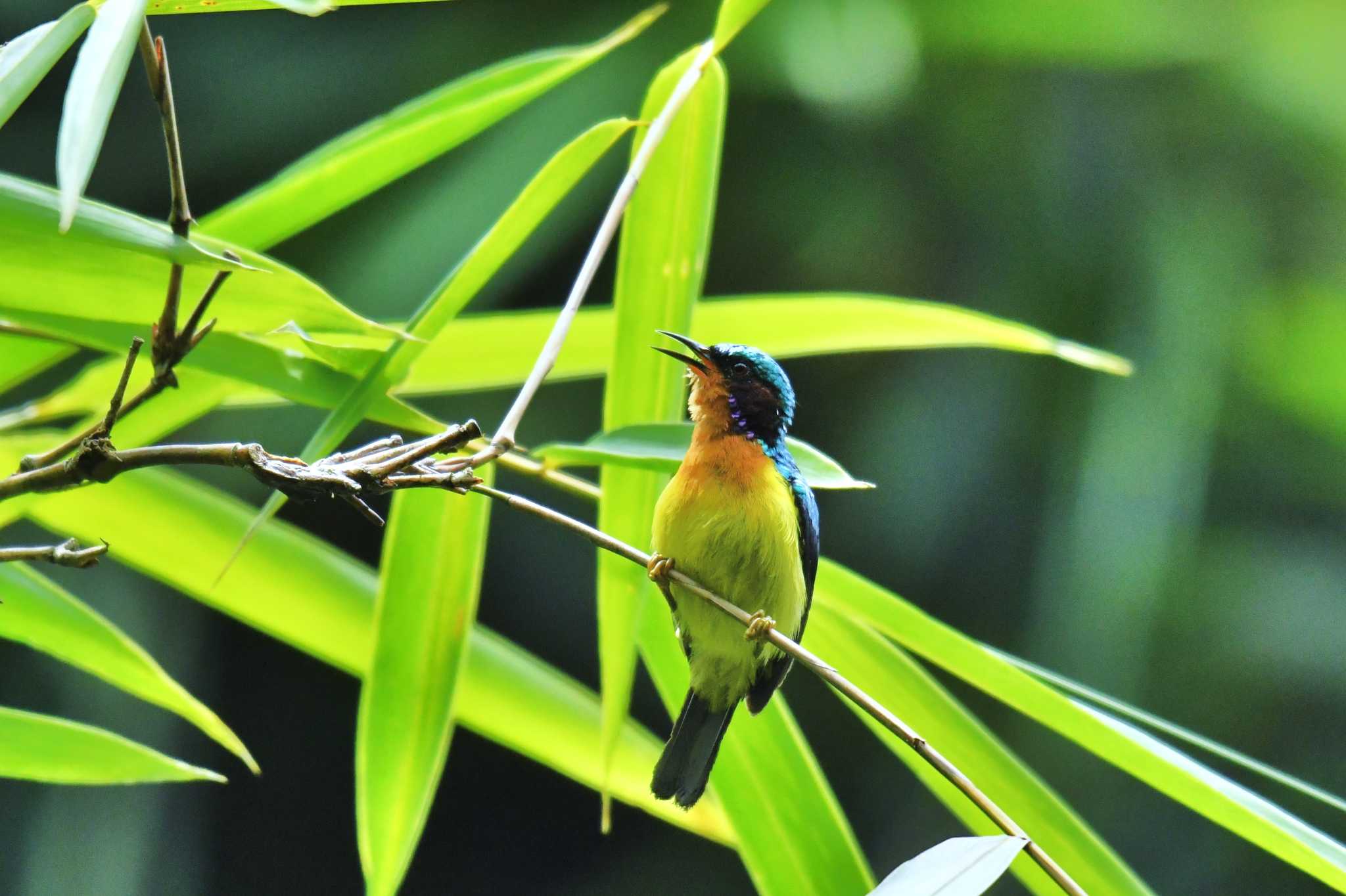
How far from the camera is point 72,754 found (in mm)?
1128

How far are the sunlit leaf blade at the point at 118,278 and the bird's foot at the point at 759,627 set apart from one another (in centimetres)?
41

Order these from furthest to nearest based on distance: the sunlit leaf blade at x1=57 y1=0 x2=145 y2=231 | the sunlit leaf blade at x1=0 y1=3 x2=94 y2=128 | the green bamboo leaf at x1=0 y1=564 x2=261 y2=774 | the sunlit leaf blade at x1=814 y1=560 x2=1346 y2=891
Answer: the green bamboo leaf at x1=0 y1=564 x2=261 y2=774
the sunlit leaf blade at x1=814 y1=560 x2=1346 y2=891
the sunlit leaf blade at x1=0 y1=3 x2=94 y2=128
the sunlit leaf blade at x1=57 y1=0 x2=145 y2=231

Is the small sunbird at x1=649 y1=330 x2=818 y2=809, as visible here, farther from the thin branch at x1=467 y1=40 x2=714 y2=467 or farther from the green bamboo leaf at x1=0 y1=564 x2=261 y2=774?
the green bamboo leaf at x1=0 y1=564 x2=261 y2=774

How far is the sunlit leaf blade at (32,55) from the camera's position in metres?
0.69

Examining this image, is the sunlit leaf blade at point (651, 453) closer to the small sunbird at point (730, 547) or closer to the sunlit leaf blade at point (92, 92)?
the small sunbird at point (730, 547)

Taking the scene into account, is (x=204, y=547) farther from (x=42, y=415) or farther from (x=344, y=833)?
(x=344, y=833)

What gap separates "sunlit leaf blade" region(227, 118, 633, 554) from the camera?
105cm

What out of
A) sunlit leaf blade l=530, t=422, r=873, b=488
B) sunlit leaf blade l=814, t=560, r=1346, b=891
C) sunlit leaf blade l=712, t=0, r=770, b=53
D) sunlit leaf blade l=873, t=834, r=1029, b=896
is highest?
sunlit leaf blade l=712, t=0, r=770, b=53

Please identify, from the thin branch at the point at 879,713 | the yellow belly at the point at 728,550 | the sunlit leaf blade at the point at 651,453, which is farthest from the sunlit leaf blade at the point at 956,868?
the yellow belly at the point at 728,550

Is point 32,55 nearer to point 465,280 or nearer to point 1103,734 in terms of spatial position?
point 465,280

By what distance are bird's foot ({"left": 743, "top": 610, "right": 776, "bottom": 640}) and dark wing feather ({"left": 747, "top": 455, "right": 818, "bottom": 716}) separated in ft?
0.18

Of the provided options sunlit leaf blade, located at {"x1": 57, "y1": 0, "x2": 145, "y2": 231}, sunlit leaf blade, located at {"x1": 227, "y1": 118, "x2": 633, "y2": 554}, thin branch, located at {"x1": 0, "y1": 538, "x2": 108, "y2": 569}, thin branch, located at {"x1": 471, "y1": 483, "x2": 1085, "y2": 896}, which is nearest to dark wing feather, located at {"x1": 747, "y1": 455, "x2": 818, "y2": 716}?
sunlit leaf blade, located at {"x1": 227, "y1": 118, "x2": 633, "y2": 554}

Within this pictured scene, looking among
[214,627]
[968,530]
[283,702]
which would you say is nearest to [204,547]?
[214,627]

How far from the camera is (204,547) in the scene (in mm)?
1354
